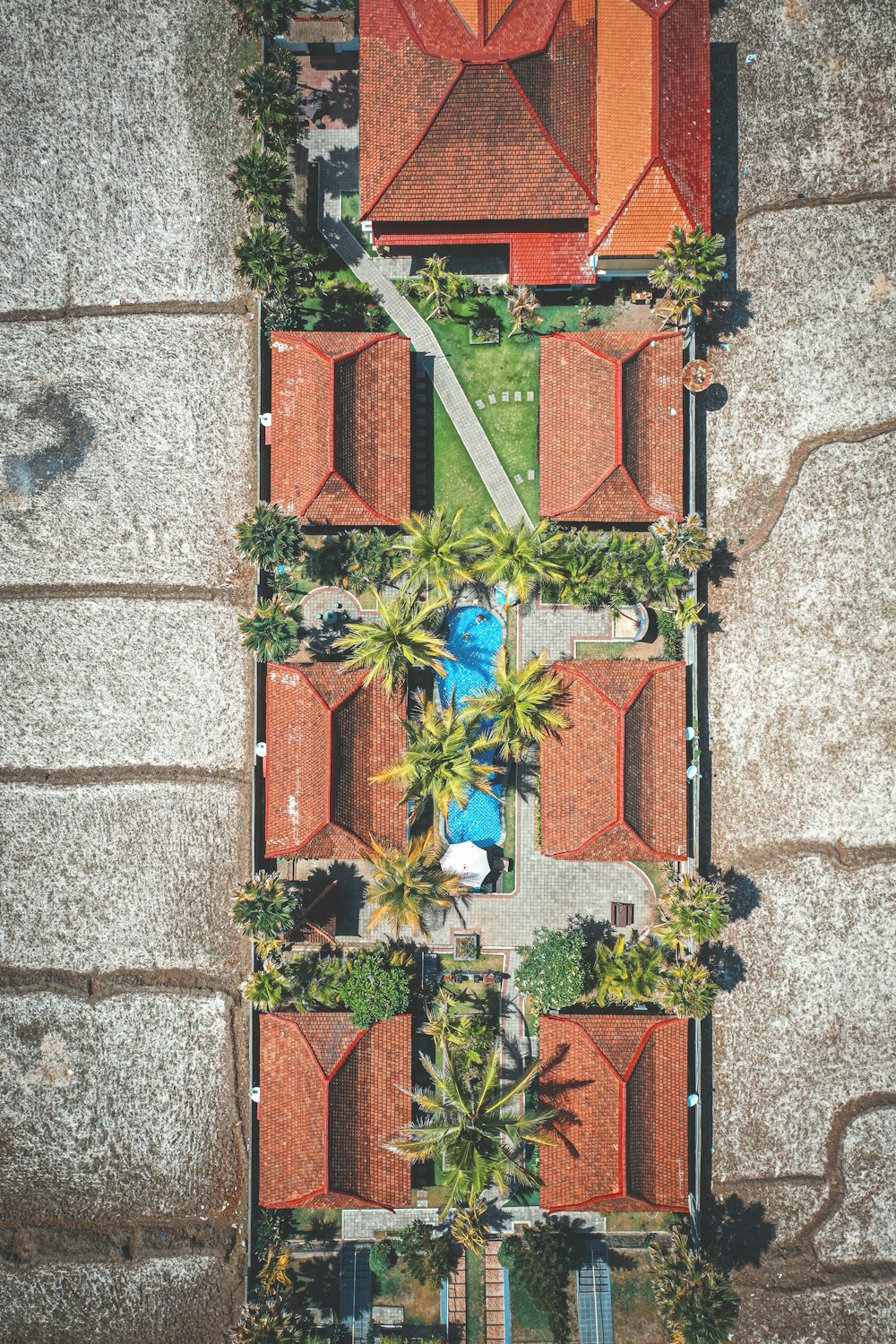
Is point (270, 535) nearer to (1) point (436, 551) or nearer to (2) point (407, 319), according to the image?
(1) point (436, 551)

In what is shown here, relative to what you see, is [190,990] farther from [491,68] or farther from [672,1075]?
[491,68]

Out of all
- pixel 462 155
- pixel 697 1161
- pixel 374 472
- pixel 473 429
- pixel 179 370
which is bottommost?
pixel 697 1161

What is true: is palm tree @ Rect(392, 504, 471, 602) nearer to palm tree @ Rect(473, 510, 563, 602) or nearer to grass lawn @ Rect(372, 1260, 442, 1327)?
palm tree @ Rect(473, 510, 563, 602)

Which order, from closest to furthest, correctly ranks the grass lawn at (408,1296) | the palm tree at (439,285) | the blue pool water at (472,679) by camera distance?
the palm tree at (439,285)
the grass lawn at (408,1296)
the blue pool water at (472,679)

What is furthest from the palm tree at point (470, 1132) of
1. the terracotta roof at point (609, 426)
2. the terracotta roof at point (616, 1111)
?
the terracotta roof at point (609, 426)

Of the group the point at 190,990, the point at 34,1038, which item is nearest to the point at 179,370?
the point at 190,990

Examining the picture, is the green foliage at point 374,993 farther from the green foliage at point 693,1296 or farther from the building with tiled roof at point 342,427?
the building with tiled roof at point 342,427

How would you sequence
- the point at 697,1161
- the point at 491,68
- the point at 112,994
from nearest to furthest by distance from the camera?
1. the point at 491,68
2. the point at 697,1161
3. the point at 112,994
